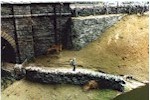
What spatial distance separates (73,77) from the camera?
17.6 metres

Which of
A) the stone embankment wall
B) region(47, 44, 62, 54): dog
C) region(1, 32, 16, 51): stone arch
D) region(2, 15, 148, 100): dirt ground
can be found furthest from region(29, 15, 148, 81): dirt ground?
region(1, 32, 16, 51): stone arch

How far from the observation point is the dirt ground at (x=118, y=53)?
736 inches

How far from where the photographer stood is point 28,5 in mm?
19031

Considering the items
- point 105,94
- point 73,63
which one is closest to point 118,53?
point 73,63

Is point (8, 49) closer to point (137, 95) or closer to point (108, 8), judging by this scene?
point (108, 8)

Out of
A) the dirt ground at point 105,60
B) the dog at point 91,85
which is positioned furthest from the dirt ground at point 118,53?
the dog at point 91,85

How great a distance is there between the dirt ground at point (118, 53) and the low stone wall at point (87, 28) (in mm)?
338

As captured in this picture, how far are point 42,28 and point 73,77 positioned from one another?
421cm

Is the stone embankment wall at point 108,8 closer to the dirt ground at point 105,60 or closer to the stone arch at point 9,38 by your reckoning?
the dirt ground at point 105,60

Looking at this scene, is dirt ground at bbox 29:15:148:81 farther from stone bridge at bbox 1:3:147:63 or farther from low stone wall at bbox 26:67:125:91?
low stone wall at bbox 26:67:125:91

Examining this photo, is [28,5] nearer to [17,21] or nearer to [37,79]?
[17,21]

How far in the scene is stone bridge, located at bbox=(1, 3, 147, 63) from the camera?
18.9 metres

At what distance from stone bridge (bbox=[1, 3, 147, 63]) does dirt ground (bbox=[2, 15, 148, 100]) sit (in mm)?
655

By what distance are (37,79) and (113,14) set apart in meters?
7.14
